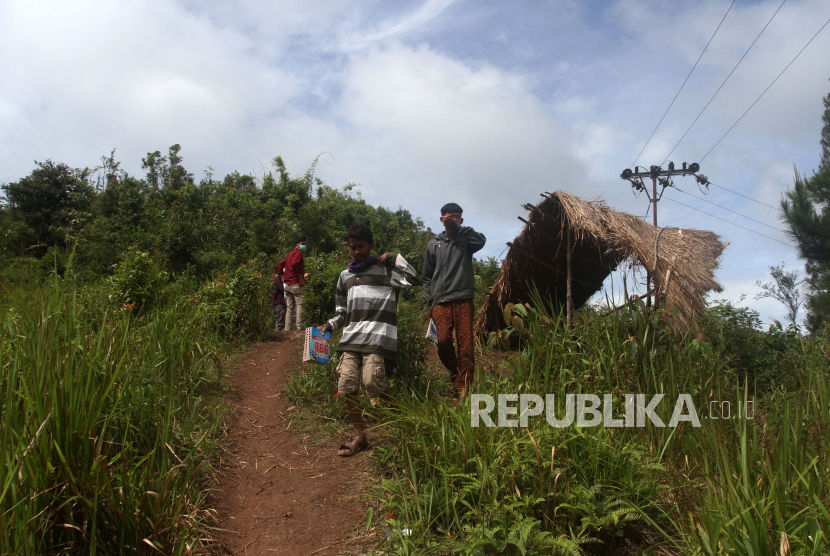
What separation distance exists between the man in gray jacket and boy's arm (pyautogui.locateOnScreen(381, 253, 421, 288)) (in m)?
0.80

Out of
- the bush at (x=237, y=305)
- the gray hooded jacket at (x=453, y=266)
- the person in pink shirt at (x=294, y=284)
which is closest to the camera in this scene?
the gray hooded jacket at (x=453, y=266)

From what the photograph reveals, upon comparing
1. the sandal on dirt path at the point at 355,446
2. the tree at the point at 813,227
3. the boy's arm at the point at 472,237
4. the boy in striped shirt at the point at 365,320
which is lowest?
the sandal on dirt path at the point at 355,446

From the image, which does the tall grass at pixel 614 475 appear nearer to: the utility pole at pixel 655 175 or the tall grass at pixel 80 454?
the tall grass at pixel 80 454

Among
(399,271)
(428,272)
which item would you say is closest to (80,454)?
(399,271)

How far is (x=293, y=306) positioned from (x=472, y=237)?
177 inches

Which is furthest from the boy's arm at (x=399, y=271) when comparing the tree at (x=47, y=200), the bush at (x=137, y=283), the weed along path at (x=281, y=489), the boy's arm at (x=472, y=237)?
the tree at (x=47, y=200)

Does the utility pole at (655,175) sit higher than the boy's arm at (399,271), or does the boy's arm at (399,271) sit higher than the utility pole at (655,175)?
the utility pole at (655,175)

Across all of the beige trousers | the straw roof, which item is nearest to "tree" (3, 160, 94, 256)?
the beige trousers

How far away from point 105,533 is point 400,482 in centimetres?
138

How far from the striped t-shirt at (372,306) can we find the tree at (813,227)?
1122cm

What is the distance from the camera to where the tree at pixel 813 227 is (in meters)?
11.2

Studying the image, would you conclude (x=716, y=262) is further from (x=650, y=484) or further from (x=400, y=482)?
(x=400, y=482)

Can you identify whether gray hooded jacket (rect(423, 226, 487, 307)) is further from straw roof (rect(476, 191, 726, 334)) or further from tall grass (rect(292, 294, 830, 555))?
tall grass (rect(292, 294, 830, 555))

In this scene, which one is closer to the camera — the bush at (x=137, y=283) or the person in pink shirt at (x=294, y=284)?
the bush at (x=137, y=283)
